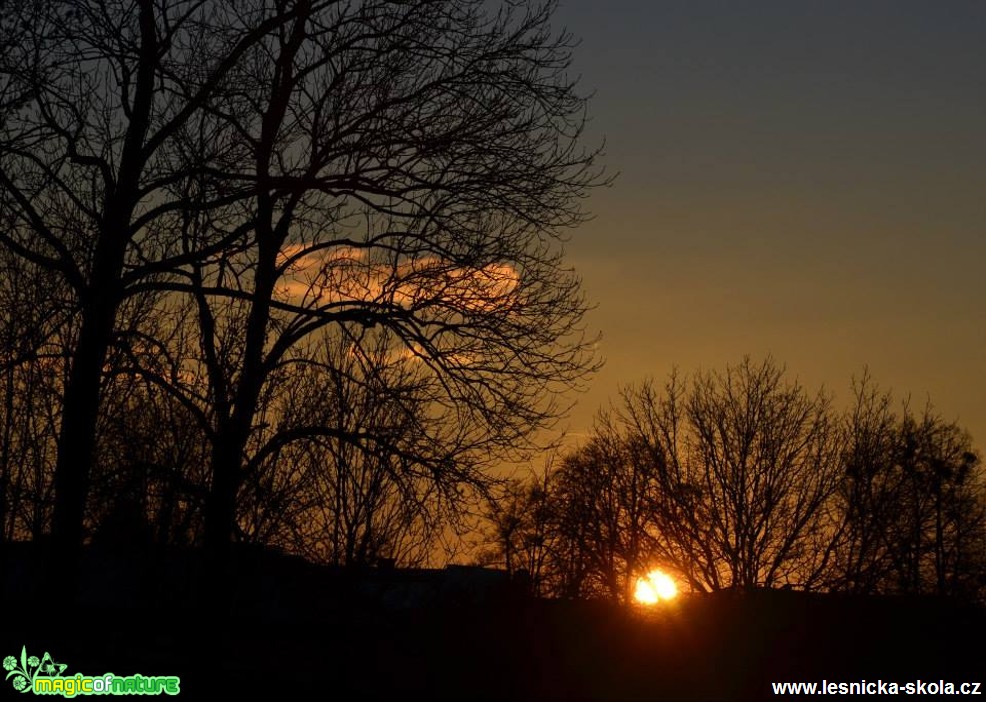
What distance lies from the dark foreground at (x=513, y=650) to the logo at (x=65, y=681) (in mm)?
78

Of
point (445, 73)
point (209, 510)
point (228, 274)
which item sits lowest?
point (209, 510)

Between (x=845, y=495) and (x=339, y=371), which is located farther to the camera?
(x=845, y=495)

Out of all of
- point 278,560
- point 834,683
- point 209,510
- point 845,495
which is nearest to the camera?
point 834,683

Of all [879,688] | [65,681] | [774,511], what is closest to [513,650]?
[879,688]

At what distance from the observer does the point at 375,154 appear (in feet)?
39.4

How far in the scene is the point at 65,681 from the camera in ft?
32.5

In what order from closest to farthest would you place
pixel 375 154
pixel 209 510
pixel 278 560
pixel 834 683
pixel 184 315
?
pixel 834 683, pixel 375 154, pixel 209 510, pixel 184 315, pixel 278 560

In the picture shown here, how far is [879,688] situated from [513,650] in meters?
3.35

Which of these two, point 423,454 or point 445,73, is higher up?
point 445,73

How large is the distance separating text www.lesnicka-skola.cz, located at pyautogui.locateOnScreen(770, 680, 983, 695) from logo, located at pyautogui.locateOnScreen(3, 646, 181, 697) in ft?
18.1

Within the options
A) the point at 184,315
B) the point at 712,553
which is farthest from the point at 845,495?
the point at 184,315

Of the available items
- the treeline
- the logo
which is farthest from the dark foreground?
the treeline

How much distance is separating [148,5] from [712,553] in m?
32.0

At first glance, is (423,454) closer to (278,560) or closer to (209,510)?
(209,510)
